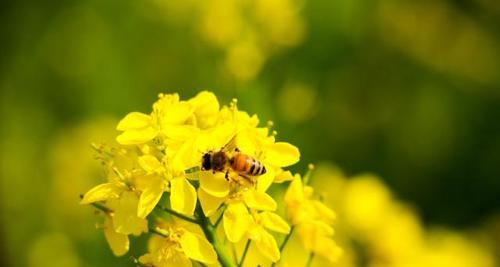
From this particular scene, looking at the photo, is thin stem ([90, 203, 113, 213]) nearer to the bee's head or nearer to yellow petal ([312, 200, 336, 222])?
the bee's head

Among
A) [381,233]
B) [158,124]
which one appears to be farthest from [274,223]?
[381,233]

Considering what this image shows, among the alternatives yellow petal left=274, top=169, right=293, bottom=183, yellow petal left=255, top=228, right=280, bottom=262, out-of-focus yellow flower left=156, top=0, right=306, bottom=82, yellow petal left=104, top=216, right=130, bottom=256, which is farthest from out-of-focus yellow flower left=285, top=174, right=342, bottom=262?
out-of-focus yellow flower left=156, top=0, right=306, bottom=82

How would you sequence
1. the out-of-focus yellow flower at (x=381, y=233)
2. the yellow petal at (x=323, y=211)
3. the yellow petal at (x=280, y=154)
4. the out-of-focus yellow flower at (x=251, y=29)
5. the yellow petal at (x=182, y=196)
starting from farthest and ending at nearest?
the out-of-focus yellow flower at (x=251, y=29), the out-of-focus yellow flower at (x=381, y=233), the yellow petal at (x=323, y=211), the yellow petal at (x=280, y=154), the yellow petal at (x=182, y=196)

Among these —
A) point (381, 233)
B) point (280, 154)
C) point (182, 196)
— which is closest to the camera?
point (182, 196)

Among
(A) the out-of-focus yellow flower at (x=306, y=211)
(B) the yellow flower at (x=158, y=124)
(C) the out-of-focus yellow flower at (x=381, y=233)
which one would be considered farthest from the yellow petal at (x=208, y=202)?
(C) the out-of-focus yellow flower at (x=381, y=233)

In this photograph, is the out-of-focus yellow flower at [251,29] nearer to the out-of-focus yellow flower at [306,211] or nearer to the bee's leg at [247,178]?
the out-of-focus yellow flower at [306,211]

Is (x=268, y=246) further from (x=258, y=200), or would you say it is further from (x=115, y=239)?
(x=115, y=239)

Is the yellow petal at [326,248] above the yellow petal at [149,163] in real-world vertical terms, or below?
below
